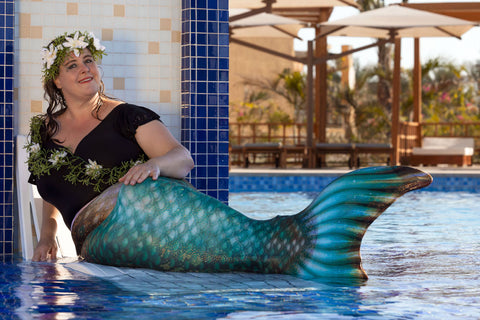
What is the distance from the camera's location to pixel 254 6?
44.4ft

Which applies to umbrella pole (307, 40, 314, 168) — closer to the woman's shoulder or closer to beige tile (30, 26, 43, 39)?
beige tile (30, 26, 43, 39)

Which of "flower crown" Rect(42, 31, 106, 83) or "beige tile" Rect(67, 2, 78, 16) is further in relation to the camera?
"beige tile" Rect(67, 2, 78, 16)

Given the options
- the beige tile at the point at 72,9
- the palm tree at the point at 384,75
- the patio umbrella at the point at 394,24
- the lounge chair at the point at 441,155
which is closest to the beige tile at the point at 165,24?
the beige tile at the point at 72,9

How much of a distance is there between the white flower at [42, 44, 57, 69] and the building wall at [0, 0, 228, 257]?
2.69 feet

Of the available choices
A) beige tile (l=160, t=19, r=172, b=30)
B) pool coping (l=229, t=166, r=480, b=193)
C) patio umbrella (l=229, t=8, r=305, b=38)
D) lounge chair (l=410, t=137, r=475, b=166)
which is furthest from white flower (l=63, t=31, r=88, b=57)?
lounge chair (l=410, t=137, r=475, b=166)

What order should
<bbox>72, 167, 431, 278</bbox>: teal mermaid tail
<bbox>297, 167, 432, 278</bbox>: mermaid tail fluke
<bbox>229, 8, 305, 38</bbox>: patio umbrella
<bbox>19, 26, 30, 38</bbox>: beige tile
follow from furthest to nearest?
<bbox>229, 8, 305, 38</bbox>: patio umbrella
<bbox>19, 26, 30, 38</bbox>: beige tile
<bbox>72, 167, 431, 278</bbox>: teal mermaid tail
<bbox>297, 167, 432, 278</bbox>: mermaid tail fluke

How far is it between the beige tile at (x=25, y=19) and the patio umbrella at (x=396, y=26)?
29.9 feet

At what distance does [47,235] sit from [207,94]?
4.67 feet

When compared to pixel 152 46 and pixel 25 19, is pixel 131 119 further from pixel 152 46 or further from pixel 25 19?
pixel 25 19

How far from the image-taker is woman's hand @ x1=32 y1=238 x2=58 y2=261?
445cm

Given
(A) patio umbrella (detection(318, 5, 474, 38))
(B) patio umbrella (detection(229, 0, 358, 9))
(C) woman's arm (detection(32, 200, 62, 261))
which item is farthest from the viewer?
(A) patio umbrella (detection(318, 5, 474, 38))

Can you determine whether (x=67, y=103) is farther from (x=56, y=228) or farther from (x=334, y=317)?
(x=334, y=317)

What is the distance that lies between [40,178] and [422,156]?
12.6m

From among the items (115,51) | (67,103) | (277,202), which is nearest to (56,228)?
(67,103)
